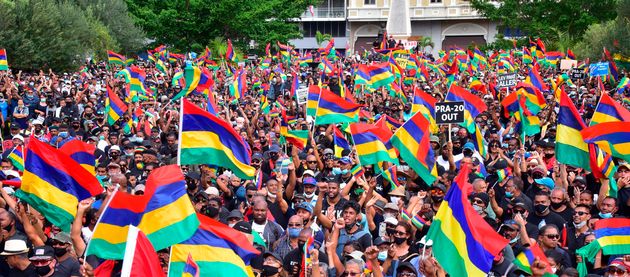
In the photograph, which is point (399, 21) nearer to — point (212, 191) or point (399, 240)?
point (212, 191)

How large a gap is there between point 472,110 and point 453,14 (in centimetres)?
5421

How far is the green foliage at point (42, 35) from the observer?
31.3m

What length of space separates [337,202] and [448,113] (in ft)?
10.5

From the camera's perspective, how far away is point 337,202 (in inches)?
391

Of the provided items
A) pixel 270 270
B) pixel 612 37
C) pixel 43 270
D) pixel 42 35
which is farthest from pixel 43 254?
pixel 612 37

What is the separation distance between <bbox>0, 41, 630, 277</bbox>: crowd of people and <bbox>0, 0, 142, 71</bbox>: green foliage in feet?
49.3

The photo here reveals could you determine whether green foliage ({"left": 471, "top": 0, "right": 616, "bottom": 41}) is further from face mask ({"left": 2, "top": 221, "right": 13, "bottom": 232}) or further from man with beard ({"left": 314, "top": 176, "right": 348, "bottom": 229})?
face mask ({"left": 2, "top": 221, "right": 13, "bottom": 232})

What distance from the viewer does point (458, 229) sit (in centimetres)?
685

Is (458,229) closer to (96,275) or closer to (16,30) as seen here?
(96,275)

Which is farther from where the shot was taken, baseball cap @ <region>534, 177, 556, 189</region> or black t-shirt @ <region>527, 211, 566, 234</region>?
baseball cap @ <region>534, 177, 556, 189</region>

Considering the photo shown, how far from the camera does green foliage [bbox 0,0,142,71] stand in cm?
3128

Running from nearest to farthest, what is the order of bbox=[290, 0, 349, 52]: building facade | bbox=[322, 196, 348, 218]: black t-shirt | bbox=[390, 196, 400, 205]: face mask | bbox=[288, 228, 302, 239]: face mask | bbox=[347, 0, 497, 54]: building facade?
bbox=[288, 228, 302, 239]: face mask → bbox=[322, 196, 348, 218]: black t-shirt → bbox=[390, 196, 400, 205]: face mask → bbox=[347, 0, 497, 54]: building facade → bbox=[290, 0, 349, 52]: building facade

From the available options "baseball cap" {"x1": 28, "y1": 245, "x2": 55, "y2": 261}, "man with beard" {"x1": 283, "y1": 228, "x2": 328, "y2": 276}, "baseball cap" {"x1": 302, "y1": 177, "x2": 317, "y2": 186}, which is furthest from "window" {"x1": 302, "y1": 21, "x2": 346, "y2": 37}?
"baseball cap" {"x1": 28, "y1": 245, "x2": 55, "y2": 261}

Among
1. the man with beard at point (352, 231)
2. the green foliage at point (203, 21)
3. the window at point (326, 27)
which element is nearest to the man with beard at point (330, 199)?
the man with beard at point (352, 231)
